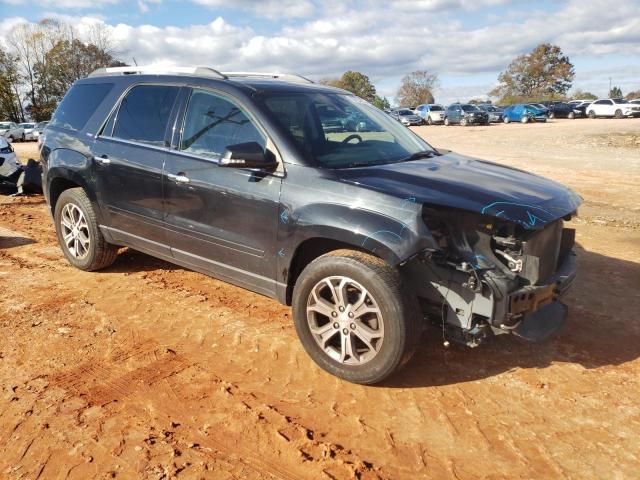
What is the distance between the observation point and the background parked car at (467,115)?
41.2m

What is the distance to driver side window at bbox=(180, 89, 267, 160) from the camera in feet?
13.4

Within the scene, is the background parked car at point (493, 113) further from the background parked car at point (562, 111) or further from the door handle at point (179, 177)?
the door handle at point (179, 177)

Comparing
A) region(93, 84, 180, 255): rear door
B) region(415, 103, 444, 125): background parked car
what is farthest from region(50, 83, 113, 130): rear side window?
region(415, 103, 444, 125): background parked car

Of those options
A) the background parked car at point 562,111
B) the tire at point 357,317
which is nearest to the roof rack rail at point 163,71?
the tire at point 357,317

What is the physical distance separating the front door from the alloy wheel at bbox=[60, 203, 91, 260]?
4.72ft

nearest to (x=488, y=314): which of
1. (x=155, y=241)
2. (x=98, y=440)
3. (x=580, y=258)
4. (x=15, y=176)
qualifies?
(x=98, y=440)

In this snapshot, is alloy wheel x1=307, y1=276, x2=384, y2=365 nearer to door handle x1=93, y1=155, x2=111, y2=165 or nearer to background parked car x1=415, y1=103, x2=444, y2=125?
door handle x1=93, y1=155, x2=111, y2=165

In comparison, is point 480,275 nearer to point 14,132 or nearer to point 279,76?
point 279,76

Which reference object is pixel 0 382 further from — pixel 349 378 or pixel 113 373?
pixel 349 378

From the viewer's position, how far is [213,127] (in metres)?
4.29

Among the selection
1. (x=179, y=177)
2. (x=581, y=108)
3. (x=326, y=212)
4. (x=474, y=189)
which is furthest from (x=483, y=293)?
(x=581, y=108)

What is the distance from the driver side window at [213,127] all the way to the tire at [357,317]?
1123mm

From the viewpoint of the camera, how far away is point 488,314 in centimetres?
326

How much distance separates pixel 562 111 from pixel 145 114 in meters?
49.9
